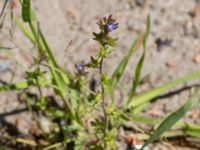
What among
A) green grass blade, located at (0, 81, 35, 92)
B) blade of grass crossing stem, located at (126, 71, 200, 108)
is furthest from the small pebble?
green grass blade, located at (0, 81, 35, 92)

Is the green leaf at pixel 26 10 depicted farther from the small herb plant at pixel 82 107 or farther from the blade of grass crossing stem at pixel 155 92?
the blade of grass crossing stem at pixel 155 92

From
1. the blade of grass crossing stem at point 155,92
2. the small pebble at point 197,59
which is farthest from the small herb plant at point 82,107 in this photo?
the small pebble at point 197,59

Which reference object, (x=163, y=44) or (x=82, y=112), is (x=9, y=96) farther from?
(x=163, y=44)

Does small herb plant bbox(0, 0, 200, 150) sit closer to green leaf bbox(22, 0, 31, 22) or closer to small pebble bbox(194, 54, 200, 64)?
green leaf bbox(22, 0, 31, 22)

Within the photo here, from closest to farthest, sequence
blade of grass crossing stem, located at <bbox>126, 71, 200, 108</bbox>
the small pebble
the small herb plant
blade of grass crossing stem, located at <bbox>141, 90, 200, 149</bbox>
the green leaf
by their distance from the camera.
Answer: blade of grass crossing stem, located at <bbox>141, 90, 200, 149</bbox>, the green leaf, the small herb plant, blade of grass crossing stem, located at <bbox>126, 71, 200, 108</bbox>, the small pebble

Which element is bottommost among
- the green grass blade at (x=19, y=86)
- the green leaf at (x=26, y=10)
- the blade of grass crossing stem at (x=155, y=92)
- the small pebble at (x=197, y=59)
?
the blade of grass crossing stem at (x=155, y=92)

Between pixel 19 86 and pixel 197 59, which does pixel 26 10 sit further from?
pixel 197 59

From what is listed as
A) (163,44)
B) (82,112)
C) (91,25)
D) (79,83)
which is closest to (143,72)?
(163,44)

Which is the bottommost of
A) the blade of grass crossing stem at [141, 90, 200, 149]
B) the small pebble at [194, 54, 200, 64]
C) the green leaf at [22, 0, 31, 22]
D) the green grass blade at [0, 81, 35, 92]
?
the blade of grass crossing stem at [141, 90, 200, 149]

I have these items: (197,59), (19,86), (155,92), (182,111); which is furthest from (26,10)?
(197,59)

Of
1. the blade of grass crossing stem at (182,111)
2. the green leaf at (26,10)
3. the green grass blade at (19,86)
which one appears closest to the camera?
the blade of grass crossing stem at (182,111)

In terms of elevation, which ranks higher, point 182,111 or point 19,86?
point 19,86
